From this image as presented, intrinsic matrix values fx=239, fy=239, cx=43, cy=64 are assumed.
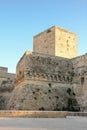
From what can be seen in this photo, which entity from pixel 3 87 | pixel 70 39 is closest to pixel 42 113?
pixel 3 87

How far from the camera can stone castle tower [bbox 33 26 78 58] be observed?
31.6 meters

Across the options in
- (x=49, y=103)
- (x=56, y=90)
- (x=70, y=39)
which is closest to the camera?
(x=49, y=103)

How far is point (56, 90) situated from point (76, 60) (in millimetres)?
3605

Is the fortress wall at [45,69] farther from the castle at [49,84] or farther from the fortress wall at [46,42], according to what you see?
the fortress wall at [46,42]

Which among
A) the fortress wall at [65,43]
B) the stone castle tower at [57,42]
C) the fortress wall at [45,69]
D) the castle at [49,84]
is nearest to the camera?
the castle at [49,84]

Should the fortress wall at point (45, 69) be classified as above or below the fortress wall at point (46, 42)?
below

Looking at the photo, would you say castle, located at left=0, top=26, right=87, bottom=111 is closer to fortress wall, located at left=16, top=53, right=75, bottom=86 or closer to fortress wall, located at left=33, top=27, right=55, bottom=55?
fortress wall, located at left=16, top=53, right=75, bottom=86

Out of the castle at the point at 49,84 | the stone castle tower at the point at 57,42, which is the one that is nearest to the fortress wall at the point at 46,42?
the stone castle tower at the point at 57,42

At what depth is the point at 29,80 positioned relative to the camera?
20109 millimetres

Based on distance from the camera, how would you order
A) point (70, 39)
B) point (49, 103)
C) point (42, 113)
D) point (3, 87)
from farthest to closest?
1. point (70, 39)
2. point (3, 87)
3. point (49, 103)
4. point (42, 113)

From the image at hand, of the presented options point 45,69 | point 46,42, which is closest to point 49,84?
point 45,69

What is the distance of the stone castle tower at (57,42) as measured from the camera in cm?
3160

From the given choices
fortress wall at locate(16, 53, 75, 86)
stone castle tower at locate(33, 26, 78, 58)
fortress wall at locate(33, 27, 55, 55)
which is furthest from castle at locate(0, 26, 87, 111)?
fortress wall at locate(33, 27, 55, 55)

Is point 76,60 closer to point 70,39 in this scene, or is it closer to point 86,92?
point 86,92
